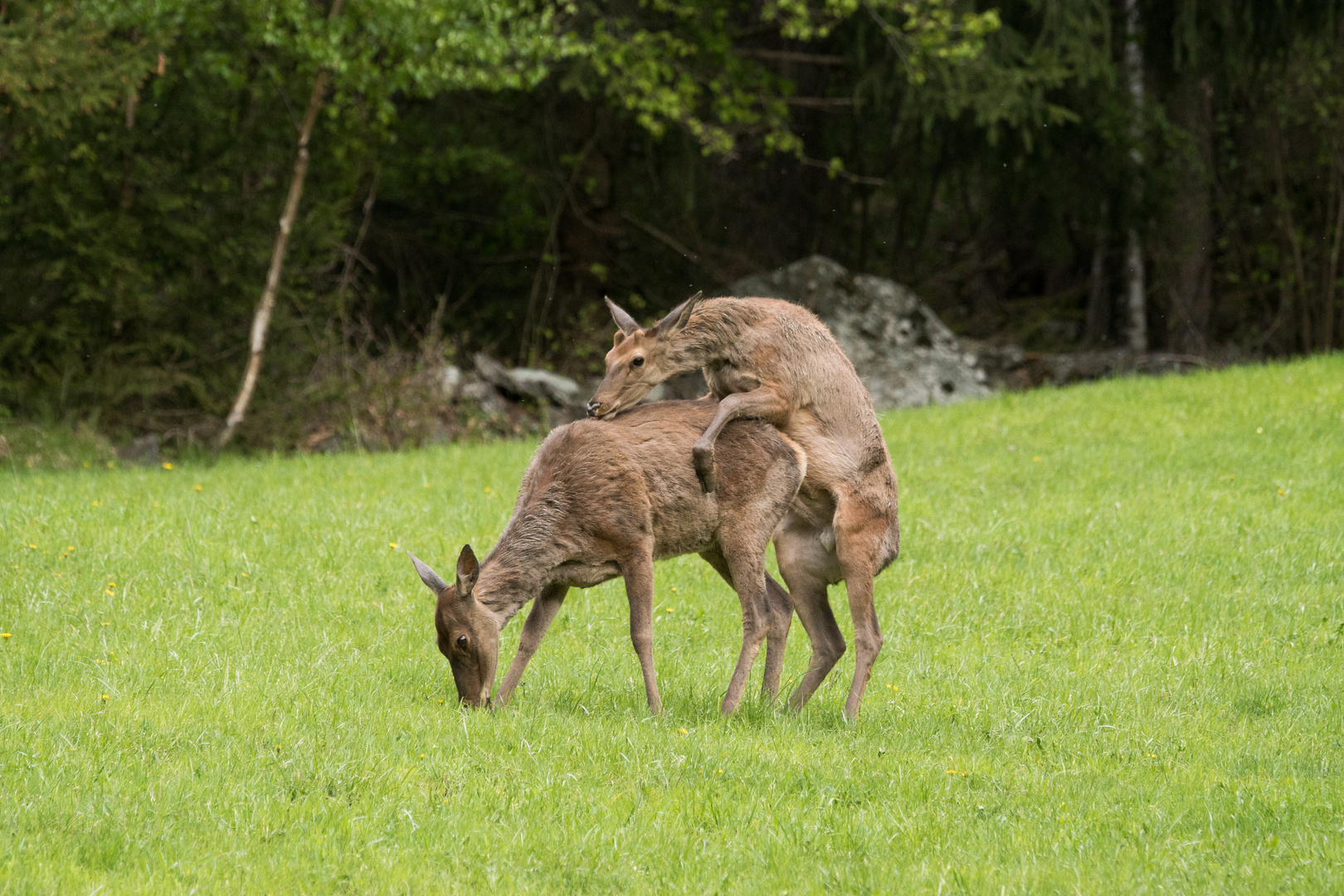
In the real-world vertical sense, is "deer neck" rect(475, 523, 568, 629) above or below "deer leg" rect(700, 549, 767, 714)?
above

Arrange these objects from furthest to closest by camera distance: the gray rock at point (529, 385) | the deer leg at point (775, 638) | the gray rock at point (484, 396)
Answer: the gray rock at point (529, 385), the gray rock at point (484, 396), the deer leg at point (775, 638)

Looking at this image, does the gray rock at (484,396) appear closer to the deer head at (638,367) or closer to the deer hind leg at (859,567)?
the deer head at (638,367)

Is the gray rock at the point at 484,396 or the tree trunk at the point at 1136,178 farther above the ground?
the tree trunk at the point at 1136,178

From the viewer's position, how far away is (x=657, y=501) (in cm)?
704

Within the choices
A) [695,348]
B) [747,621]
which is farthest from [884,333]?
[747,621]

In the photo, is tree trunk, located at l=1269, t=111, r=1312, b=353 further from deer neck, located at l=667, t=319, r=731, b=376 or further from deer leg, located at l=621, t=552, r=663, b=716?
deer leg, located at l=621, t=552, r=663, b=716

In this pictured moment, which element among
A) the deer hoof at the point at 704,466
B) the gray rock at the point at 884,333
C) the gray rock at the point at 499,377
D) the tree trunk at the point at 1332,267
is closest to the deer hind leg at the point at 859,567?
the deer hoof at the point at 704,466

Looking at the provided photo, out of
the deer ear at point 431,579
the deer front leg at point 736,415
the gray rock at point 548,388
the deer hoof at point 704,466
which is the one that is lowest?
the gray rock at point 548,388

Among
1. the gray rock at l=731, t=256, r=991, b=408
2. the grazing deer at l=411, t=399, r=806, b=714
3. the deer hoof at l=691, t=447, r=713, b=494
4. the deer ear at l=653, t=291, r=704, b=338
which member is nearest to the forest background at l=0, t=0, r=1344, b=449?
the gray rock at l=731, t=256, r=991, b=408

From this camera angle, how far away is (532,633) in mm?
7156

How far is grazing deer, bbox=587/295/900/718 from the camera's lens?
727 centimetres

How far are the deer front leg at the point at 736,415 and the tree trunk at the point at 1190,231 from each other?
1644 cm

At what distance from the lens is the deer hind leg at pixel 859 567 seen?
23.5 feet

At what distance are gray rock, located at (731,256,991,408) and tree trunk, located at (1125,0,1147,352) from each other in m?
3.24
